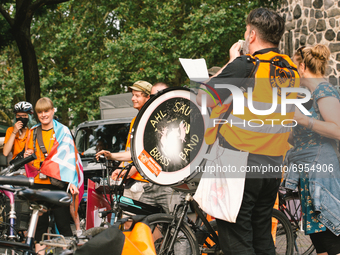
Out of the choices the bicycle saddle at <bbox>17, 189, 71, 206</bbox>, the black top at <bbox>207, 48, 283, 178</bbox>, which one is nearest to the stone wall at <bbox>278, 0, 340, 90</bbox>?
the black top at <bbox>207, 48, 283, 178</bbox>

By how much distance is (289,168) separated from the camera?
131 inches

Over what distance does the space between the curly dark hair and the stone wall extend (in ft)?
24.1

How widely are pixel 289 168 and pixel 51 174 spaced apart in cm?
224

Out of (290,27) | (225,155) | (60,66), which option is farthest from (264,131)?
(60,66)

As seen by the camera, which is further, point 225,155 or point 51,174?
point 51,174

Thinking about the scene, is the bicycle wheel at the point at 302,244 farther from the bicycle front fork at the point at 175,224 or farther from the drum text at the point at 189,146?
the drum text at the point at 189,146

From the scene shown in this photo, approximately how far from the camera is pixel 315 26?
31.9 ft

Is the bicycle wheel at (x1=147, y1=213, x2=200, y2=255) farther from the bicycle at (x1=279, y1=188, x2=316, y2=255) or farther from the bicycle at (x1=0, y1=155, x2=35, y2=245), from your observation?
the bicycle at (x1=279, y1=188, x2=316, y2=255)

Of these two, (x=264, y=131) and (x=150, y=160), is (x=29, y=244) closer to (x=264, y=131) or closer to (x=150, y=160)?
(x=150, y=160)

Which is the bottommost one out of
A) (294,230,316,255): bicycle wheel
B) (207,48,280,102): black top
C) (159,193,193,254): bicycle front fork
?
(294,230,316,255): bicycle wheel

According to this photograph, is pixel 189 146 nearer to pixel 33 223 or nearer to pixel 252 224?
pixel 252 224

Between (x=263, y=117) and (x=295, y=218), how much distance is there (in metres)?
2.24

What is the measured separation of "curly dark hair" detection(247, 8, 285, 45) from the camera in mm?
2543

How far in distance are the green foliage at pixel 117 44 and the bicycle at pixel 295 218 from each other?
11.7m
